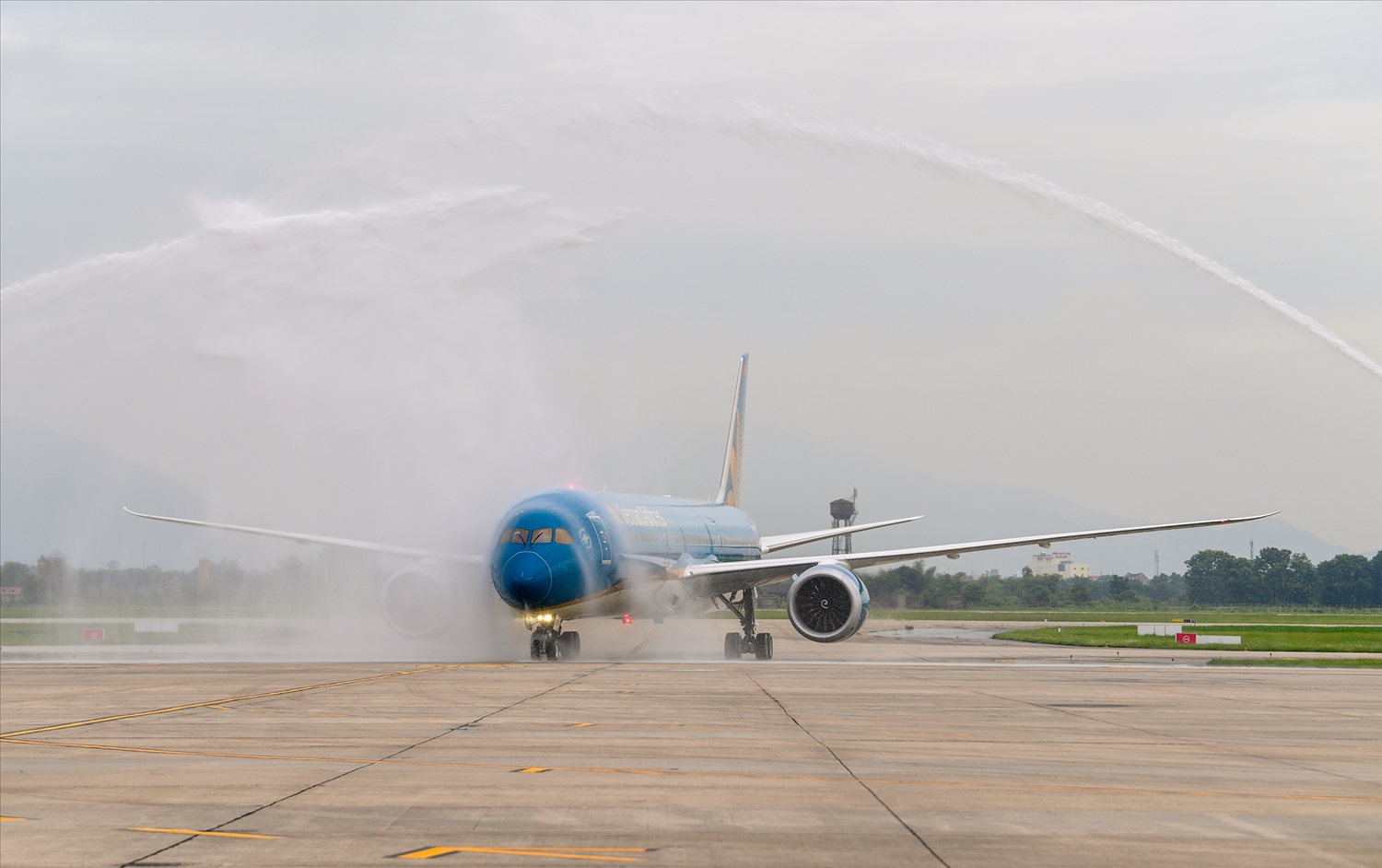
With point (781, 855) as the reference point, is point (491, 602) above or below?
above

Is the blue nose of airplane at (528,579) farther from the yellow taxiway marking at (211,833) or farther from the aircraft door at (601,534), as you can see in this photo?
the yellow taxiway marking at (211,833)

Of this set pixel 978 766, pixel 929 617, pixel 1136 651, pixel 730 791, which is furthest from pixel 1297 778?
pixel 929 617

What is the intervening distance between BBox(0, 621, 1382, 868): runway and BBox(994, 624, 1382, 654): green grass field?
23055 mm

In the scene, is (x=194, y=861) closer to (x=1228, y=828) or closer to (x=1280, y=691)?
(x=1228, y=828)

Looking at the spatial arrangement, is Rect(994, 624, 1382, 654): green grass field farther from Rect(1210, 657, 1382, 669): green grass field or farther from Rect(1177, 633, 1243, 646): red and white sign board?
Rect(1210, 657, 1382, 669): green grass field

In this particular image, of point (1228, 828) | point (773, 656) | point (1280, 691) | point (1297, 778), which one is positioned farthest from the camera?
point (773, 656)

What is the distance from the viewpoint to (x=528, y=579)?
36562 millimetres

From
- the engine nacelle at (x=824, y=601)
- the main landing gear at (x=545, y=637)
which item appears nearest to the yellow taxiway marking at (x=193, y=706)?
the main landing gear at (x=545, y=637)

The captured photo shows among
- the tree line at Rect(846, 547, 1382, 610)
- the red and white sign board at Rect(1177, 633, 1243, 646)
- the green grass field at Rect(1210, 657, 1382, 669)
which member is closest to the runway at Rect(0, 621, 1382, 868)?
the green grass field at Rect(1210, 657, 1382, 669)

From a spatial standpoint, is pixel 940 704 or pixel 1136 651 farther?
pixel 1136 651

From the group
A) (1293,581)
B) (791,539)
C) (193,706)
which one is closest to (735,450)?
(791,539)

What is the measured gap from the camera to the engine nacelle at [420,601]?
40.2m

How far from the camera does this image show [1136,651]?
166 ft

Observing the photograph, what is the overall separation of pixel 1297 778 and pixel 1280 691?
15584 mm
